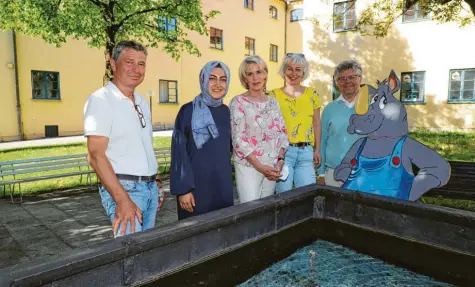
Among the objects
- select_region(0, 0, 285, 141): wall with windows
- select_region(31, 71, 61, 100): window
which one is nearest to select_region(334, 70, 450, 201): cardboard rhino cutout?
select_region(0, 0, 285, 141): wall with windows

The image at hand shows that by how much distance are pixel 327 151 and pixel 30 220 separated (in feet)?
13.7

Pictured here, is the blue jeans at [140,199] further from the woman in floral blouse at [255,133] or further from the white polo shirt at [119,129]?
the woman in floral blouse at [255,133]

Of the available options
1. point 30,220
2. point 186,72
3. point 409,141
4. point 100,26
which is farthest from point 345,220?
point 186,72

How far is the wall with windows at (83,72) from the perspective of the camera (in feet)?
49.3

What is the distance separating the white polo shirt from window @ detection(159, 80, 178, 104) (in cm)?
1902

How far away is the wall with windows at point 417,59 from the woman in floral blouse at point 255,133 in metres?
13.2

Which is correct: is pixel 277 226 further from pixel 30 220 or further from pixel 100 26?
pixel 100 26

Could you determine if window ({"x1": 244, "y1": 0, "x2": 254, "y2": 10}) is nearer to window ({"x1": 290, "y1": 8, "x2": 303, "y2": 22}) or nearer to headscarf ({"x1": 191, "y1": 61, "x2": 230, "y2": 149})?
window ({"x1": 290, "y1": 8, "x2": 303, "y2": 22})

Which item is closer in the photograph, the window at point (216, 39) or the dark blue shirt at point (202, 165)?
the dark blue shirt at point (202, 165)

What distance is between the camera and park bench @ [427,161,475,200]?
4.12 meters

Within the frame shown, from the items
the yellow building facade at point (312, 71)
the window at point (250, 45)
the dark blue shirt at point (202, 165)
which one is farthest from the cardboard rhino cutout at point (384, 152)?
the window at point (250, 45)

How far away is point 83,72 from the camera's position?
675 inches

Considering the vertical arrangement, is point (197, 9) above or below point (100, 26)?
above

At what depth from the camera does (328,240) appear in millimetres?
2979
